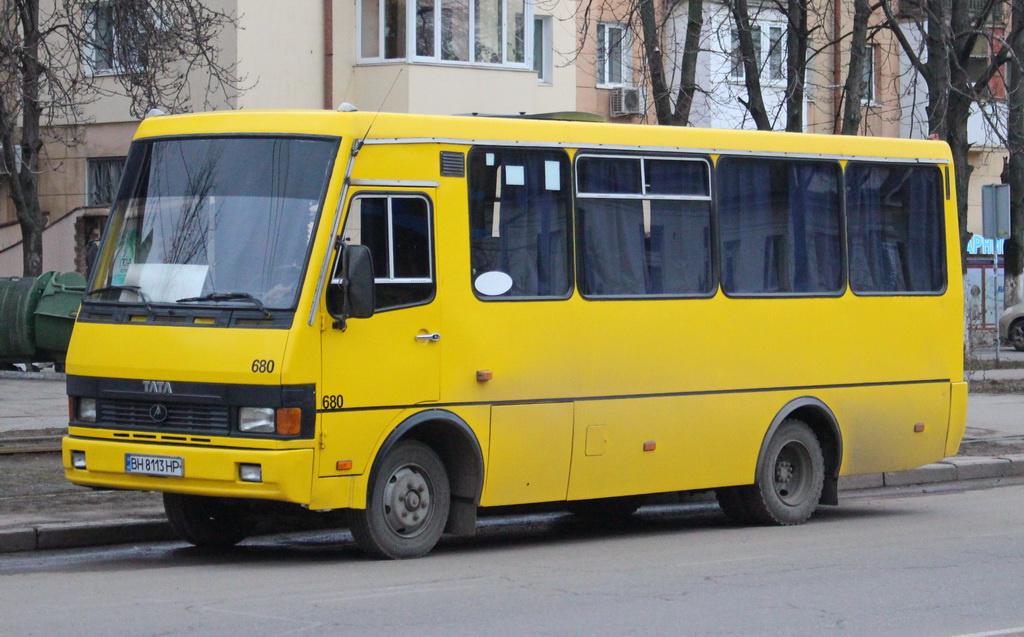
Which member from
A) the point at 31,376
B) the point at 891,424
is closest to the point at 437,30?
the point at 31,376

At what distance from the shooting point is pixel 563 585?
8.92 meters

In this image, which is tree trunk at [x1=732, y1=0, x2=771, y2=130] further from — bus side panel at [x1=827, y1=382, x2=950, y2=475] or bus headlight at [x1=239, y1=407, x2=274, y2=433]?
bus headlight at [x1=239, y1=407, x2=274, y2=433]

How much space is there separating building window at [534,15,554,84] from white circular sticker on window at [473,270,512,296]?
25948 millimetres

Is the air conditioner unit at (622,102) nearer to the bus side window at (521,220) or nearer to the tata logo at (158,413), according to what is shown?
the bus side window at (521,220)

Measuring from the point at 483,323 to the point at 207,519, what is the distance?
2.31 metres

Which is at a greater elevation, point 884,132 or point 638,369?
point 884,132

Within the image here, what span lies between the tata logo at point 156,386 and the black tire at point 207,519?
105 cm

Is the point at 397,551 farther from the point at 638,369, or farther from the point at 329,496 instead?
the point at 638,369

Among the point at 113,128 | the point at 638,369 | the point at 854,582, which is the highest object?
the point at 113,128

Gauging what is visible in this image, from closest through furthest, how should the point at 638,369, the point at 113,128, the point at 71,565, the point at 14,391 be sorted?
the point at 71,565 < the point at 638,369 < the point at 14,391 < the point at 113,128

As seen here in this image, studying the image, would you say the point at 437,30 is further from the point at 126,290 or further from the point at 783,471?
the point at 126,290

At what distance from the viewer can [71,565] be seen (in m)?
9.79

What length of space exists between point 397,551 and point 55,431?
7647mm

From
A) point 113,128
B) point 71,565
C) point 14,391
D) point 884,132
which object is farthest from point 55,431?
point 884,132
